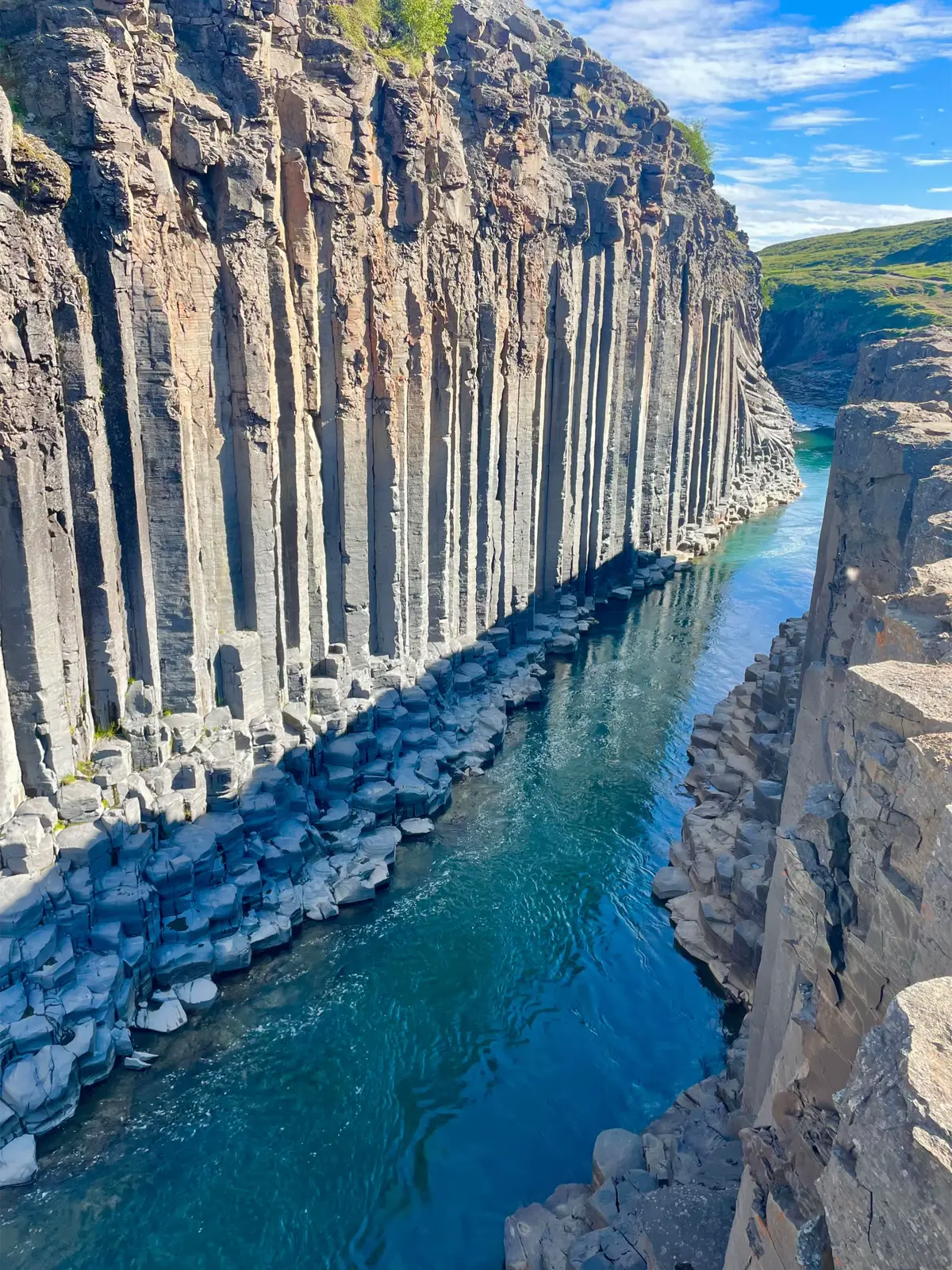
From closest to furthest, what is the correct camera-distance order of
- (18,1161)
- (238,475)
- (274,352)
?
(18,1161) → (238,475) → (274,352)

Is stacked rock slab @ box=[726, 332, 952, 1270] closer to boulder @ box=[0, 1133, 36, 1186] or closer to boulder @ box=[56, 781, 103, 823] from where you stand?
boulder @ box=[0, 1133, 36, 1186]

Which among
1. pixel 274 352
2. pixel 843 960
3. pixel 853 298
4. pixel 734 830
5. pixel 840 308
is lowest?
Answer: pixel 734 830

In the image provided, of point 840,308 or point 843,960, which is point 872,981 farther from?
point 840,308

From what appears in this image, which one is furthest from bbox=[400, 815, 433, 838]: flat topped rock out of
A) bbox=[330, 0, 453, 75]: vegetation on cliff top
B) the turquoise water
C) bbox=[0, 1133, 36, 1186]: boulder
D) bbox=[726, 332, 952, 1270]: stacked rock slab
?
bbox=[330, 0, 453, 75]: vegetation on cliff top

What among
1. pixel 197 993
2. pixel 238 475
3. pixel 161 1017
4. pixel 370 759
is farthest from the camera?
pixel 370 759

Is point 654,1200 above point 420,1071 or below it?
above

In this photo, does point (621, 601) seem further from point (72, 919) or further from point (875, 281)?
point (875, 281)

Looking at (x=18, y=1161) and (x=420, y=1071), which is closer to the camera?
(x=18, y=1161)

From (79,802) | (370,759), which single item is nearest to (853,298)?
(370,759)
